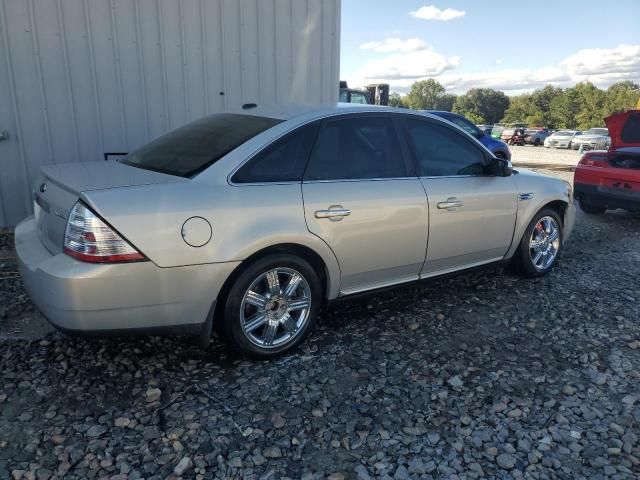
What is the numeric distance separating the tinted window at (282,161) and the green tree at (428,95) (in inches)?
5221

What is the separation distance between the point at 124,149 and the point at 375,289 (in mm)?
3647

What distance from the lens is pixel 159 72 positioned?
5.80 m

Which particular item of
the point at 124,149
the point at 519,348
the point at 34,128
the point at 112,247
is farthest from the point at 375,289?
the point at 34,128

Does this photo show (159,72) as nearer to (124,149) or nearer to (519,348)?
(124,149)

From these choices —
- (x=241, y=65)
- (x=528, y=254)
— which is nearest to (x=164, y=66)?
(x=241, y=65)

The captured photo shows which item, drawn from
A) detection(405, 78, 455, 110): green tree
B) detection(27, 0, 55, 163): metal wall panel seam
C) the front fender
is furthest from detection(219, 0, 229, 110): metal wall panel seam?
detection(405, 78, 455, 110): green tree

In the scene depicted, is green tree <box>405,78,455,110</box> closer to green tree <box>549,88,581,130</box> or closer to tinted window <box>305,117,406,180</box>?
green tree <box>549,88,581,130</box>

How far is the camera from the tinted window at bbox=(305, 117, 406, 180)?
3348 mm

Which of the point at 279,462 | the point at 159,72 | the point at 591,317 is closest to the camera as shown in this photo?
the point at 279,462

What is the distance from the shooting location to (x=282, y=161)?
3.19 metres

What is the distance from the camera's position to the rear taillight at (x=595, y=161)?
744cm

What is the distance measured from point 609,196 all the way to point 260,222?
615cm

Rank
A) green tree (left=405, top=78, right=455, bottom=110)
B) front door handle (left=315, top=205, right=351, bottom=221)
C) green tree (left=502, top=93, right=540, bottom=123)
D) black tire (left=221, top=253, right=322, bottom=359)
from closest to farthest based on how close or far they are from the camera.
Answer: black tire (left=221, top=253, right=322, bottom=359) < front door handle (left=315, top=205, right=351, bottom=221) < green tree (left=502, top=93, right=540, bottom=123) < green tree (left=405, top=78, right=455, bottom=110)

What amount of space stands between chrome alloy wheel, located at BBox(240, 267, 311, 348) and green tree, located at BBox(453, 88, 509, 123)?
10134cm
